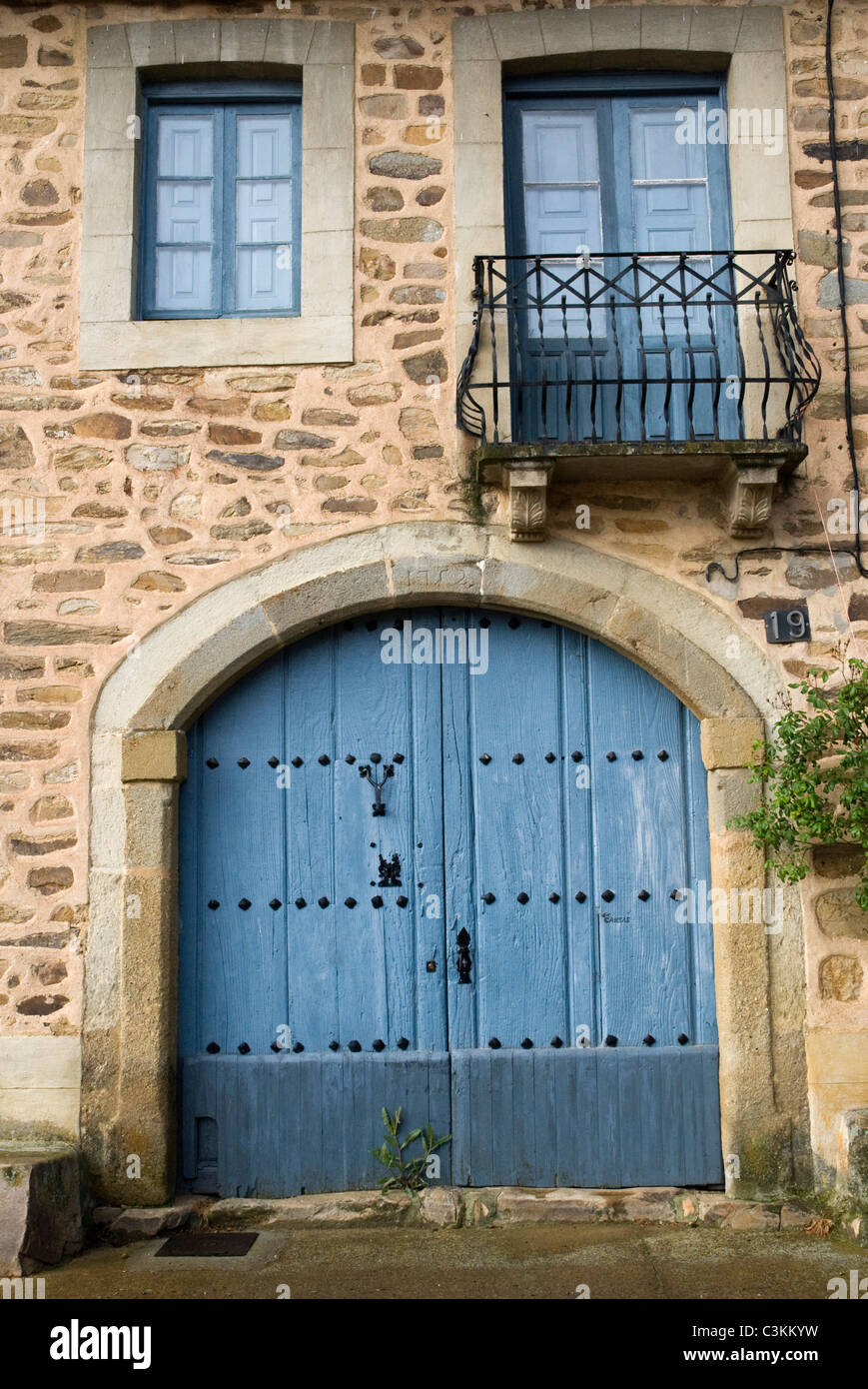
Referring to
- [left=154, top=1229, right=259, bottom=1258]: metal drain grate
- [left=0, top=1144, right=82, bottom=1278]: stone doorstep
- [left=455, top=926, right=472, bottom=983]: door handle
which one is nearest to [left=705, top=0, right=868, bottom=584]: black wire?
[left=455, top=926, right=472, bottom=983]: door handle

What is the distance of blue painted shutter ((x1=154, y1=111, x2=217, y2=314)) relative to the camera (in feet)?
17.1

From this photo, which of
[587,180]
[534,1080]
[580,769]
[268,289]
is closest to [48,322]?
[268,289]

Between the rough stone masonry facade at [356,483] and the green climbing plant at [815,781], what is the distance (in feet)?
0.51

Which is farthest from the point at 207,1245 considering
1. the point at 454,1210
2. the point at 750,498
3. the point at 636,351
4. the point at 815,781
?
the point at 636,351

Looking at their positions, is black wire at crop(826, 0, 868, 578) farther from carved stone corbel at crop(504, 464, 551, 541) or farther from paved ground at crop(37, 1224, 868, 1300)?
paved ground at crop(37, 1224, 868, 1300)

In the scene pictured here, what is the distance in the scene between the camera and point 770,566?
492 cm

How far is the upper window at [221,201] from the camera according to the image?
5.21 metres

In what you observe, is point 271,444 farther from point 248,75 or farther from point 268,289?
point 248,75

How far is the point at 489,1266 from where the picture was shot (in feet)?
13.4

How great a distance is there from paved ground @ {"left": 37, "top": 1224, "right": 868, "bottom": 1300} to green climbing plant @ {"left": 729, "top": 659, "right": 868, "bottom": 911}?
128 centimetres

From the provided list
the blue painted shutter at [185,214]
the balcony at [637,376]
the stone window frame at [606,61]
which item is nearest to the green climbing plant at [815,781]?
the balcony at [637,376]

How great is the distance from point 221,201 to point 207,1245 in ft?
14.0

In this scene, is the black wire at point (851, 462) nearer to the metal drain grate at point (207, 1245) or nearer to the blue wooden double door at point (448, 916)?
the blue wooden double door at point (448, 916)

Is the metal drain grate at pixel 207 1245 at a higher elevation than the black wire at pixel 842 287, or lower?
lower
